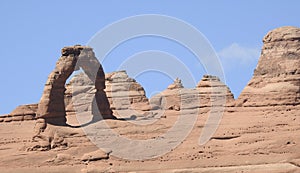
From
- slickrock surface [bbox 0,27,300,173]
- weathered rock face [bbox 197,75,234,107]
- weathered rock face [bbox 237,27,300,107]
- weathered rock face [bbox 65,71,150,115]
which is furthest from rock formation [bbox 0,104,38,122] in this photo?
weathered rock face [bbox 237,27,300,107]

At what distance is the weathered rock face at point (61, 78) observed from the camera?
6072 centimetres

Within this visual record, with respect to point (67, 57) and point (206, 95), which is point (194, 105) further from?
point (67, 57)

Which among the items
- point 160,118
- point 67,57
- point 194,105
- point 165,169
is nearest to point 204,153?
point 165,169

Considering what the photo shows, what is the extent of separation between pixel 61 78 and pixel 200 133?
392 inches

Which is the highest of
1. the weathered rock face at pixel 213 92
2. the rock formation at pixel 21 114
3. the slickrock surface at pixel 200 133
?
the weathered rock face at pixel 213 92

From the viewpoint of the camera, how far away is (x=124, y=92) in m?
81.6

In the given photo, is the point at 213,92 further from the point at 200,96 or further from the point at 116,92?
the point at 116,92

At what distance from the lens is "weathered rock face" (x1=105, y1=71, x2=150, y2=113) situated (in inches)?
3083

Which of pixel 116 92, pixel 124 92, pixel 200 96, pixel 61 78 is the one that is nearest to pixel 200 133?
pixel 61 78

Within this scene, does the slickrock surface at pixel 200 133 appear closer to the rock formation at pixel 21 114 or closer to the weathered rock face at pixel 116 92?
the rock formation at pixel 21 114

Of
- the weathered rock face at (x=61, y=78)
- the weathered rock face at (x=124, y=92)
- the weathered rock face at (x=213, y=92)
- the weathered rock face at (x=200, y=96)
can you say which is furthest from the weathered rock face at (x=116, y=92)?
the weathered rock face at (x=61, y=78)

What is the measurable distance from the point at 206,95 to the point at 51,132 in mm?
21365

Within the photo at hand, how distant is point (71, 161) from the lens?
56.5 metres

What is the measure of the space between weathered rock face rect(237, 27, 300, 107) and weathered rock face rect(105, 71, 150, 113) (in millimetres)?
10894
